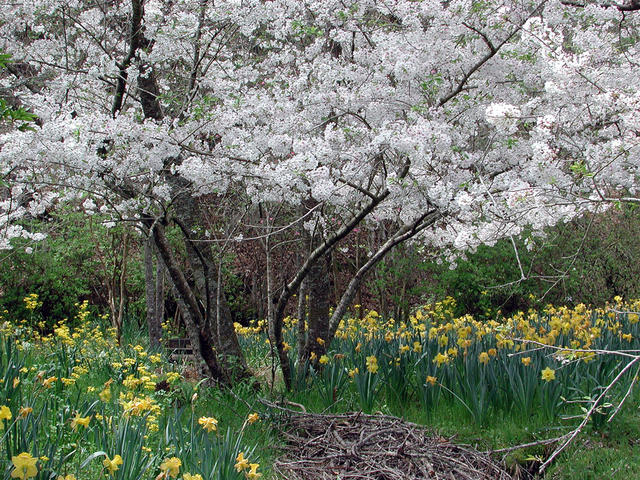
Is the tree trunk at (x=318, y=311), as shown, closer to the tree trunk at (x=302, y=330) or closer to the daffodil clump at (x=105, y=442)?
the tree trunk at (x=302, y=330)

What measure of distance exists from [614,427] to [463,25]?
305 centimetres

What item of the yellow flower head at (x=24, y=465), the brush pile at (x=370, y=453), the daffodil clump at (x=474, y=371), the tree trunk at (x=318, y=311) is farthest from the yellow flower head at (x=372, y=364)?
the yellow flower head at (x=24, y=465)

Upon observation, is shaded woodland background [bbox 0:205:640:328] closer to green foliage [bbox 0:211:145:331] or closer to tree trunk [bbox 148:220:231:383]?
green foliage [bbox 0:211:145:331]

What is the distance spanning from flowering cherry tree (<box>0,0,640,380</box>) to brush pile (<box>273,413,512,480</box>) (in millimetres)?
1004

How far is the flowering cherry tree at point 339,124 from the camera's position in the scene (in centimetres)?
399

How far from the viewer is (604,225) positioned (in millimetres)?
9617

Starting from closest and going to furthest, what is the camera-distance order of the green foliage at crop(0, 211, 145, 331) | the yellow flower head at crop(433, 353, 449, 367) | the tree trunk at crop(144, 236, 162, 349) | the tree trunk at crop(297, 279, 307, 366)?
the yellow flower head at crop(433, 353, 449, 367) < the tree trunk at crop(297, 279, 307, 366) < the tree trunk at crop(144, 236, 162, 349) < the green foliage at crop(0, 211, 145, 331)

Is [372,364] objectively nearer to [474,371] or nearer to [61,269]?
[474,371]

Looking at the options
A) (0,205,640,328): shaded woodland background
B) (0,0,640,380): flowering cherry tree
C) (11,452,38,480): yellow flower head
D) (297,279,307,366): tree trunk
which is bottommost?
(11,452,38,480): yellow flower head

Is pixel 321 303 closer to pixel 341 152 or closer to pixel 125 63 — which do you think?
pixel 341 152

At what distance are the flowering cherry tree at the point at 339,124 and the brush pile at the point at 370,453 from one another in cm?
100

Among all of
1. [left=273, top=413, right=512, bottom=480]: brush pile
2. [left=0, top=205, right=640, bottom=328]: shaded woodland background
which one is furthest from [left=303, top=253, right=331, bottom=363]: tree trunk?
[left=0, top=205, right=640, bottom=328]: shaded woodland background

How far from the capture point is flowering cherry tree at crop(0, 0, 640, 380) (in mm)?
3994

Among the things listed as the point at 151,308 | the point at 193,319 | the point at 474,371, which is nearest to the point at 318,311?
the point at 193,319
